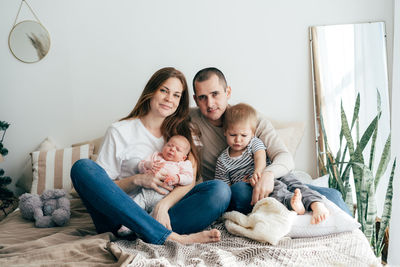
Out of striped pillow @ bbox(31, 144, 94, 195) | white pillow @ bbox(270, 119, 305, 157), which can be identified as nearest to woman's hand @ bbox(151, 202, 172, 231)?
striped pillow @ bbox(31, 144, 94, 195)

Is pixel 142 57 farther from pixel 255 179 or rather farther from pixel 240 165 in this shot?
pixel 255 179

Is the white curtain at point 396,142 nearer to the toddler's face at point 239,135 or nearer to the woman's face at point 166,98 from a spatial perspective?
the toddler's face at point 239,135

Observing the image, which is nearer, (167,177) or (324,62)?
(167,177)

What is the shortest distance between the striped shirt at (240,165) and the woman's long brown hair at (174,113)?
6.4 inches

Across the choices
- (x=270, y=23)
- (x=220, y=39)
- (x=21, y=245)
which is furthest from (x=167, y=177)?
(x=270, y=23)

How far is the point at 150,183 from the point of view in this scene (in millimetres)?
1753

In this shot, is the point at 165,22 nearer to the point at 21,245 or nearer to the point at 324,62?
the point at 324,62

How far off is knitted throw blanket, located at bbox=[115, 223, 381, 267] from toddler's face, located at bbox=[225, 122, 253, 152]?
24.4 inches

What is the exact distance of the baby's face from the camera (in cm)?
190

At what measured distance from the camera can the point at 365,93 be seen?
2662 millimetres

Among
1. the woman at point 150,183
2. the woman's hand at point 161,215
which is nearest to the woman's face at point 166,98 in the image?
the woman at point 150,183

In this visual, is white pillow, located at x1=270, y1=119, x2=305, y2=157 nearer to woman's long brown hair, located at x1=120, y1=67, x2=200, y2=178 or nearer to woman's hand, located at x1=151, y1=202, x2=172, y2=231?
woman's long brown hair, located at x1=120, y1=67, x2=200, y2=178

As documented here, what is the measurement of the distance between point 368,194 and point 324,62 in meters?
1.22

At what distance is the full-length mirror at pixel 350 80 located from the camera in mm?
2629
